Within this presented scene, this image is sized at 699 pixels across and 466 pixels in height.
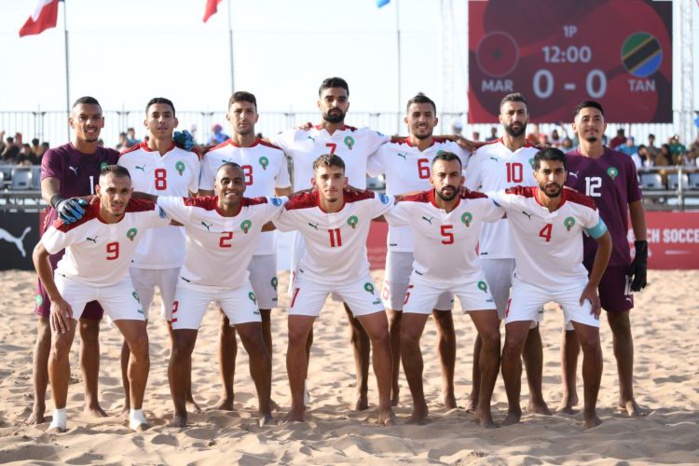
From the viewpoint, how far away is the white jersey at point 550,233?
22.2 feet

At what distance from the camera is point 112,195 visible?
21.4 feet

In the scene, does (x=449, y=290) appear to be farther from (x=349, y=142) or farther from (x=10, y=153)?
(x=10, y=153)

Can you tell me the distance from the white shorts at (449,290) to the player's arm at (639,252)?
120cm

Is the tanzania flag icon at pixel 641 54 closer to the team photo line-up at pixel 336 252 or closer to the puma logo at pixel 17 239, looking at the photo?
the puma logo at pixel 17 239

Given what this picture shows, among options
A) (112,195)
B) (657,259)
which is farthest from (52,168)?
(657,259)

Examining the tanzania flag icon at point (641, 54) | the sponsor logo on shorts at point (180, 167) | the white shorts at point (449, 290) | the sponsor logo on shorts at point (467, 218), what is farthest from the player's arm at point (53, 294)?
the tanzania flag icon at point (641, 54)

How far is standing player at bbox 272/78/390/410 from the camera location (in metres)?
7.66

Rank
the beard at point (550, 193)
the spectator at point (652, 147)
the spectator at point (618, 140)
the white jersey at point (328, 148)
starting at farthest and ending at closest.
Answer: the spectator at point (652, 147)
the spectator at point (618, 140)
the white jersey at point (328, 148)
the beard at point (550, 193)

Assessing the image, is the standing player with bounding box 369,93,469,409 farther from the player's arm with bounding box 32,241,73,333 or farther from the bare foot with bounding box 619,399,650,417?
the player's arm with bounding box 32,241,73,333

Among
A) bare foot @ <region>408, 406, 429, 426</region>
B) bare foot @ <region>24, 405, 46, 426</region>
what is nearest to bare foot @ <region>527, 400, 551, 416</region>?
bare foot @ <region>408, 406, 429, 426</region>

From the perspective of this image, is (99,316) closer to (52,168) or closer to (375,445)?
(52,168)

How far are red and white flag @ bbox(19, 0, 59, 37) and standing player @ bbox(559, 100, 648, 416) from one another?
13606 mm

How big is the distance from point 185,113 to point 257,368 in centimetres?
1408

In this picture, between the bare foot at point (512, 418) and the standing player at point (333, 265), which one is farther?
the standing player at point (333, 265)
